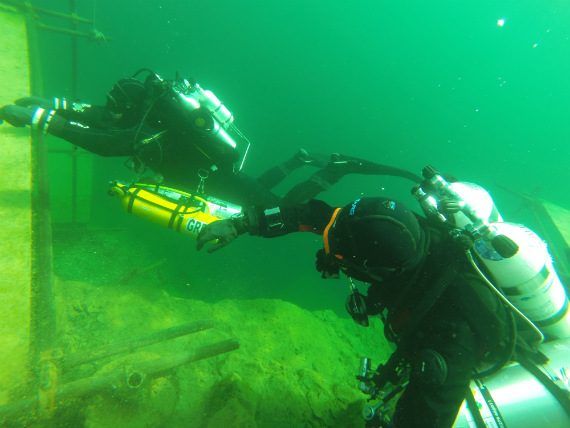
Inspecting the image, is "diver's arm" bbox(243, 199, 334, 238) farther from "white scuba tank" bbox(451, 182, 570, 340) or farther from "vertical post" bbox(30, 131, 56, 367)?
"vertical post" bbox(30, 131, 56, 367)

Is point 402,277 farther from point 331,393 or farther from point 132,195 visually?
point 132,195

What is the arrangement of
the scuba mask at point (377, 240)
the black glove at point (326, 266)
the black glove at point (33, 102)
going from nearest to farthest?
the scuba mask at point (377, 240) → the black glove at point (326, 266) → the black glove at point (33, 102)

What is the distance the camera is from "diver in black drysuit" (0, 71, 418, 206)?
12.4ft

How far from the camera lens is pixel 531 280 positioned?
2.10 meters

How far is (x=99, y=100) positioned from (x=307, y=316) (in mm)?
24599

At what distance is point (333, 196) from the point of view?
96.6ft

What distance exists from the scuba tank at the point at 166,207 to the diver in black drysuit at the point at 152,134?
0.42 metres

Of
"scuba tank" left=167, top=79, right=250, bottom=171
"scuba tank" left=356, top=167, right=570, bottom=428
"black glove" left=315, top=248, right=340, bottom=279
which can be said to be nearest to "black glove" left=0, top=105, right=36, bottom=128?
"scuba tank" left=167, top=79, right=250, bottom=171

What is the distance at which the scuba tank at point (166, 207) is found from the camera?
3.68 metres

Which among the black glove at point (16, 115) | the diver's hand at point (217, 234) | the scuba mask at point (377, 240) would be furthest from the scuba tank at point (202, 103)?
the scuba mask at point (377, 240)

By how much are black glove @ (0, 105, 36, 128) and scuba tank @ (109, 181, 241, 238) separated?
1.37 metres

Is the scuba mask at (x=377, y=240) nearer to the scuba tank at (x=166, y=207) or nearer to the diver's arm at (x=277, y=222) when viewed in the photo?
the diver's arm at (x=277, y=222)

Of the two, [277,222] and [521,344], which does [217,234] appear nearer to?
[277,222]

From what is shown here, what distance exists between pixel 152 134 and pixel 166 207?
1.08 meters
